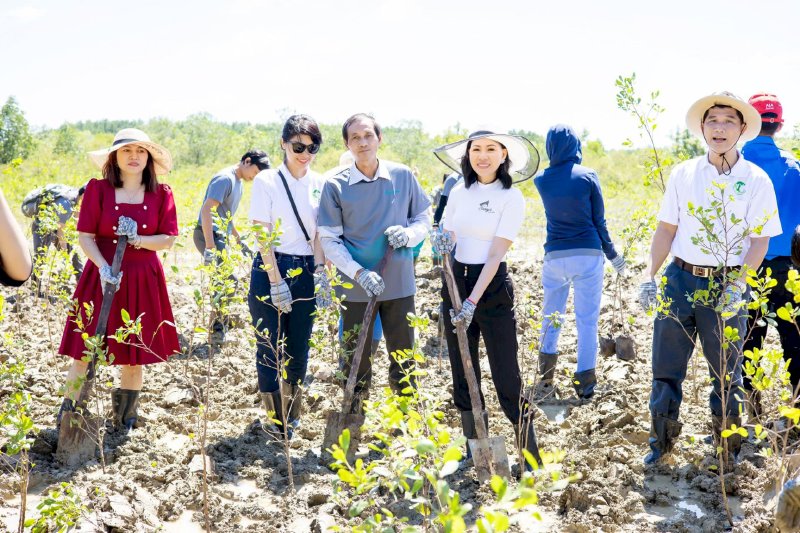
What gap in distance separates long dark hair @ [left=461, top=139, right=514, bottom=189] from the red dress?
1.67 m

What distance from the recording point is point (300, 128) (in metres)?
3.97

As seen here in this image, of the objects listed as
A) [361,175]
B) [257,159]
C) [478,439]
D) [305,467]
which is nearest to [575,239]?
[361,175]

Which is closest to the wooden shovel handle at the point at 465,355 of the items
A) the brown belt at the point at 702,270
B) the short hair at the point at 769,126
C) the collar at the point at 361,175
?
the collar at the point at 361,175

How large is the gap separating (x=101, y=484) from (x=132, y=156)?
70.0 inches

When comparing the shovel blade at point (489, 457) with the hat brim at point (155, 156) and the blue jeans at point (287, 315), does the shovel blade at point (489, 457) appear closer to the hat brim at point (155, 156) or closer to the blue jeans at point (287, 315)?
the blue jeans at point (287, 315)

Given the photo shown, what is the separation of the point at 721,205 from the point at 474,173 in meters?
1.20

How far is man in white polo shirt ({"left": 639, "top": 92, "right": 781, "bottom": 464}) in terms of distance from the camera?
11.3 feet

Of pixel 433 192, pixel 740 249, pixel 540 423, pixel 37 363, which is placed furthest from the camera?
pixel 433 192

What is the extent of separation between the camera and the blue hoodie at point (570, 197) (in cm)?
471

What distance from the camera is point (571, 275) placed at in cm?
482

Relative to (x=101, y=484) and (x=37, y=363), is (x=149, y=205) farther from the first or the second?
(x=37, y=363)

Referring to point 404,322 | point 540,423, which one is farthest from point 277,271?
point 540,423

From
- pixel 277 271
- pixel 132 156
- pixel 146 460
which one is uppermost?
pixel 132 156

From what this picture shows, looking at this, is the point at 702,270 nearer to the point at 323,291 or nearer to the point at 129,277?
the point at 323,291
